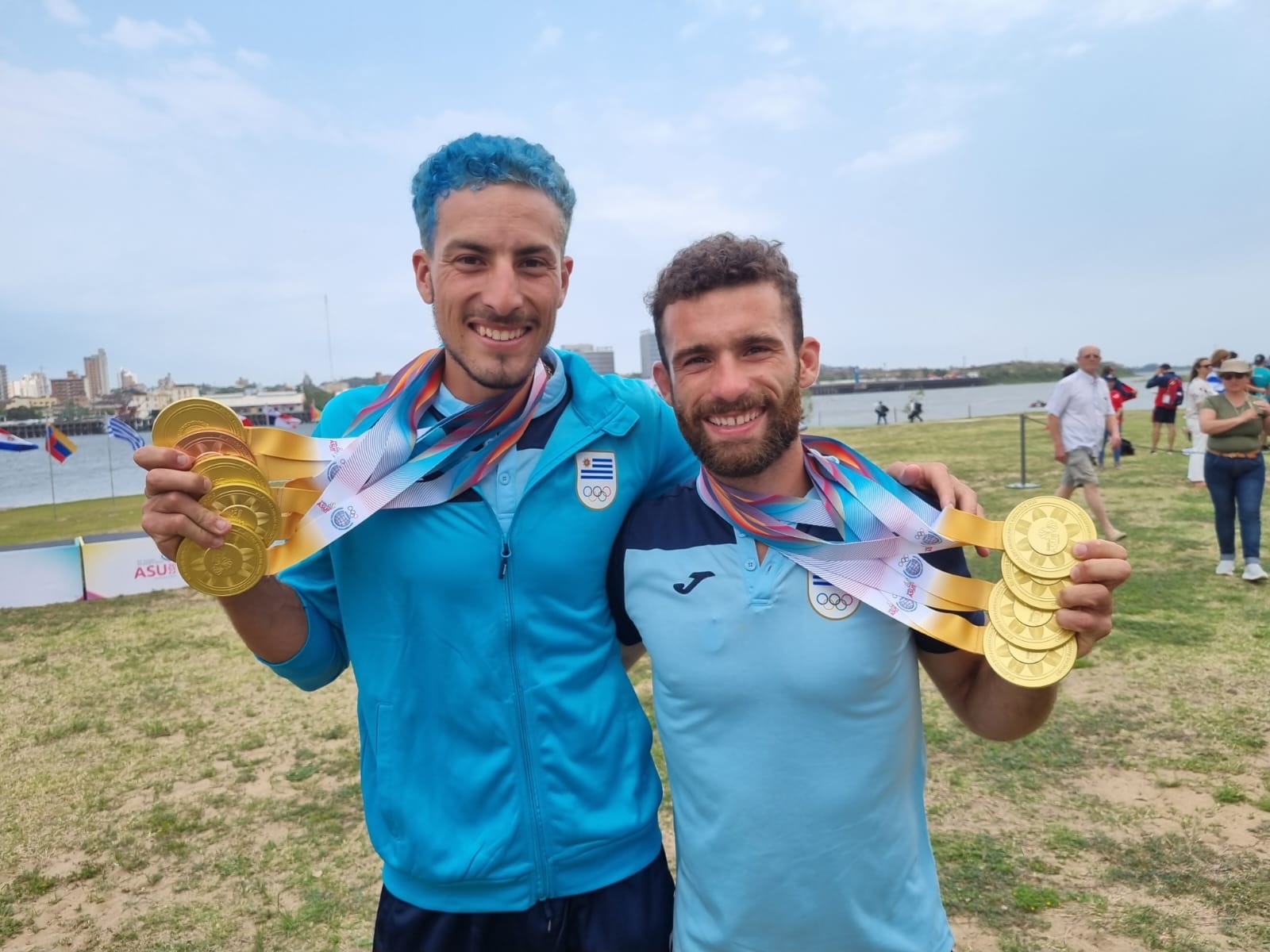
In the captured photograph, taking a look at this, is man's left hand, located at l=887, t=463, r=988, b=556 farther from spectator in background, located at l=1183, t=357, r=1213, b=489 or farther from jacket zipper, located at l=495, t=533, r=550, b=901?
spectator in background, located at l=1183, t=357, r=1213, b=489

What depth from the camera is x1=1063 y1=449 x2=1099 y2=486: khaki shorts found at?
8.81 m

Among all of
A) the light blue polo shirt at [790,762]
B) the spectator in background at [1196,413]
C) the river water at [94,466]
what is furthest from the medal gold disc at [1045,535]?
the spectator in background at [1196,413]

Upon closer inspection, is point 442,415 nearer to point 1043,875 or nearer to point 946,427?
point 1043,875

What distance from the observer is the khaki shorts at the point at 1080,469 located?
347 inches

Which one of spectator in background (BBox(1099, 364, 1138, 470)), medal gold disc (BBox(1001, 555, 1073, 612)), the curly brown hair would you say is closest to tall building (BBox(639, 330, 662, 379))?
the curly brown hair

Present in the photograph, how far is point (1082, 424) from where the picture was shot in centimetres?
895

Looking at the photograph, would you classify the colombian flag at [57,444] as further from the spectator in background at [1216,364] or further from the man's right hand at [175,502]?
the spectator in background at [1216,364]

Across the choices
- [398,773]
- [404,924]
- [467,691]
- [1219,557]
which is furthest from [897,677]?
[1219,557]

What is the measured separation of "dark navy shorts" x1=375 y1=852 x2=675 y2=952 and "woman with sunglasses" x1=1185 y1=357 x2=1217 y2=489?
11925 mm

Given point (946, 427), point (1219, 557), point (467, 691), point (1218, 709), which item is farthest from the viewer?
point (946, 427)

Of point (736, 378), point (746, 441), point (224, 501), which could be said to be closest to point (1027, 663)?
point (746, 441)

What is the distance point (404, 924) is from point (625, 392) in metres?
1.54

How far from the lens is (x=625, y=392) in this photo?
7.51 ft

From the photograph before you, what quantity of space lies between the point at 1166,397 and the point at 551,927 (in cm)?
1876
